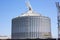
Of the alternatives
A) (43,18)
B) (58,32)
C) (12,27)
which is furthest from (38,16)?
(58,32)

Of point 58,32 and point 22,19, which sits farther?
point 22,19

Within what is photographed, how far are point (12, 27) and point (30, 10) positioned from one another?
16961mm


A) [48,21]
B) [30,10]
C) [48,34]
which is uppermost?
[30,10]

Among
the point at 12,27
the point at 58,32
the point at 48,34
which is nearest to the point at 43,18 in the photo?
the point at 48,34

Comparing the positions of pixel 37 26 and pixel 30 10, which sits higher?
pixel 30 10

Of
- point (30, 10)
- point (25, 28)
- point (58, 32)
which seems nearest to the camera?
point (58, 32)

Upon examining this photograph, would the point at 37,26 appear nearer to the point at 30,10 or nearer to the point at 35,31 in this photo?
the point at 35,31

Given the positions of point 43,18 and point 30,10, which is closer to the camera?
point 43,18

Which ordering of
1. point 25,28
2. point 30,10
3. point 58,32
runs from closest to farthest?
1. point 58,32
2. point 25,28
3. point 30,10

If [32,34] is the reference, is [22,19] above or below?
above

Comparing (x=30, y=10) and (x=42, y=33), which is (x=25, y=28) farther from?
(x=30, y=10)

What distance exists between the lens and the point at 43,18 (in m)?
89.1

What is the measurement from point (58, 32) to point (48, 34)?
90.4 ft

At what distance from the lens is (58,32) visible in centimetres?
6109
